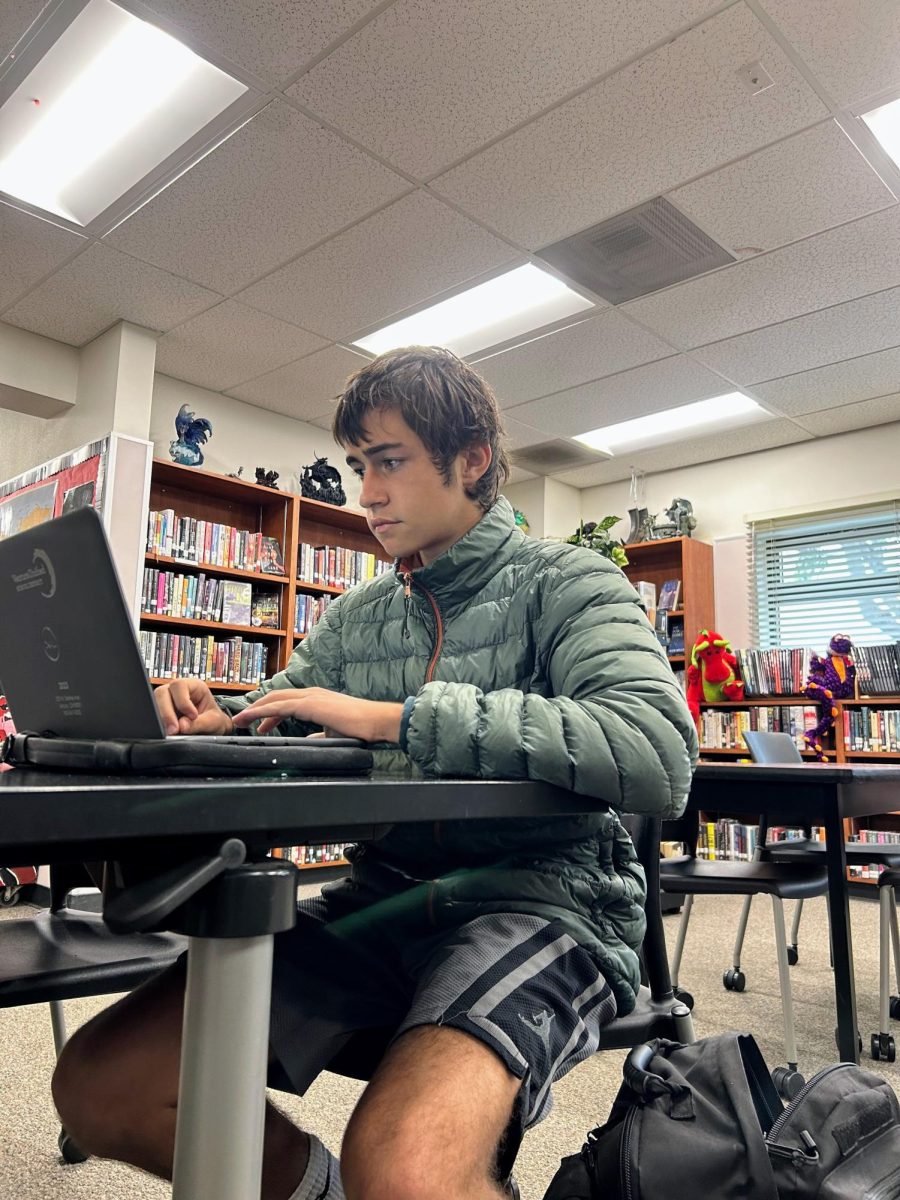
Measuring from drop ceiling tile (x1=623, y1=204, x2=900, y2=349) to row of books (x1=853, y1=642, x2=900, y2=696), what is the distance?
1878mm

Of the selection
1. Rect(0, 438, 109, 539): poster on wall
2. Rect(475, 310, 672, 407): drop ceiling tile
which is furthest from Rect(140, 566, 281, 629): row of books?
Rect(475, 310, 672, 407): drop ceiling tile

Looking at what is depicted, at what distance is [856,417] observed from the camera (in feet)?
16.2

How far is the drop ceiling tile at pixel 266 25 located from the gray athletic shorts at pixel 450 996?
2357mm

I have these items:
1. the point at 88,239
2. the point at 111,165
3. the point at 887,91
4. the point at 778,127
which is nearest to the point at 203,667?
the point at 88,239

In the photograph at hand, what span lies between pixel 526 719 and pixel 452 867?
27cm

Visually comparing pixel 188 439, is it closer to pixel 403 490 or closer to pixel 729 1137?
pixel 403 490

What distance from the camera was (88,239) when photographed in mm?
3303

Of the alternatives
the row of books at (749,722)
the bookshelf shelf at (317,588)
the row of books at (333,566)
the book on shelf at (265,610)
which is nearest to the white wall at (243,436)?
the row of books at (333,566)

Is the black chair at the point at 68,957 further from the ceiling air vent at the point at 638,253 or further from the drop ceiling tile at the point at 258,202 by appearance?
the ceiling air vent at the point at 638,253

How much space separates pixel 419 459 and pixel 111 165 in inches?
98.5

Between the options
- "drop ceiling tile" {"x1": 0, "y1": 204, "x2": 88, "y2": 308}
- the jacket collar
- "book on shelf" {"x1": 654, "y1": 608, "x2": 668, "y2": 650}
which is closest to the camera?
the jacket collar

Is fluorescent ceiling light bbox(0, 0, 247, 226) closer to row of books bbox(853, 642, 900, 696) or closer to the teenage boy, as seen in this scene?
the teenage boy

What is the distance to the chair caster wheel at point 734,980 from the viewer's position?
2.48m

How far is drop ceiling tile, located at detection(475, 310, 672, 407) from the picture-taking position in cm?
400
